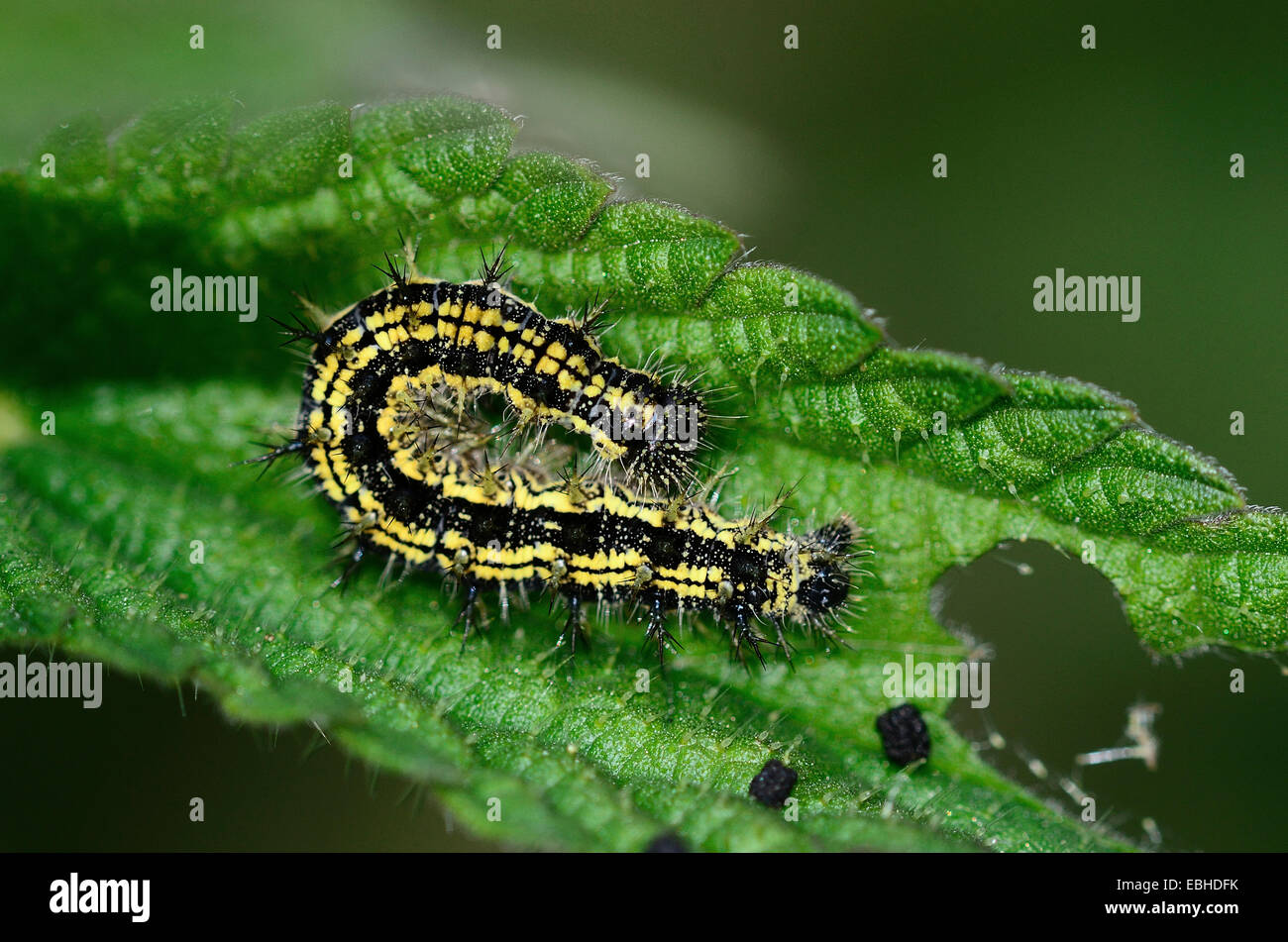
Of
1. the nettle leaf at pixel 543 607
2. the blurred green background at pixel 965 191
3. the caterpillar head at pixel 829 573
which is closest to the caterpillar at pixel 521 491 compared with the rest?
the caterpillar head at pixel 829 573

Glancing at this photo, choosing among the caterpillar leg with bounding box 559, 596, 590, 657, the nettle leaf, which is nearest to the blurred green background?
the nettle leaf

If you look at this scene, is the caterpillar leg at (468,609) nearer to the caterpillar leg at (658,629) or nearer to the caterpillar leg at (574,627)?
the caterpillar leg at (574,627)

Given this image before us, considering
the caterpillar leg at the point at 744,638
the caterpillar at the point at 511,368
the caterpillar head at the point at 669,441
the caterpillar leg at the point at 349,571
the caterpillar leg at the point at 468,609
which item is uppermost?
the caterpillar at the point at 511,368

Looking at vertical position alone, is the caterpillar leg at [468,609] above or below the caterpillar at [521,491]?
below

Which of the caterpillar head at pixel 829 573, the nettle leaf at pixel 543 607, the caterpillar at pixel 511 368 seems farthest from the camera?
the caterpillar at pixel 511 368

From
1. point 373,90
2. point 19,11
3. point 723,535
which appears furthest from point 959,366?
point 19,11
